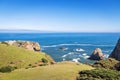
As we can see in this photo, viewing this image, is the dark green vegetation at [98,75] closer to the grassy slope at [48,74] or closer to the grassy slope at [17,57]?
A: the grassy slope at [48,74]

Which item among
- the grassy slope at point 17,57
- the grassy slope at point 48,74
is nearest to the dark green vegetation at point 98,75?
the grassy slope at point 48,74

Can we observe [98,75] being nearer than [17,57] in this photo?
Yes

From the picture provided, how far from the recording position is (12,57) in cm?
6116

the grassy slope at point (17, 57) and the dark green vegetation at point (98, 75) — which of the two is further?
the grassy slope at point (17, 57)

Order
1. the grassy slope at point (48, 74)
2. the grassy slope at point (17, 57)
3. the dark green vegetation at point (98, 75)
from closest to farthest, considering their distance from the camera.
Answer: the dark green vegetation at point (98, 75), the grassy slope at point (48, 74), the grassy slope at point (17, 57)

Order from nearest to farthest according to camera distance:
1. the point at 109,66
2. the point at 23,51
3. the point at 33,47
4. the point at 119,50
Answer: the point at 109,66 → the point at 23,51 → the point at 119,50 → the point at 33,47

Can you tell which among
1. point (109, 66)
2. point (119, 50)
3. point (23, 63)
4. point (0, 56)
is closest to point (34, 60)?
point (23, 63)

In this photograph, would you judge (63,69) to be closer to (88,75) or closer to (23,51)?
(88,75)

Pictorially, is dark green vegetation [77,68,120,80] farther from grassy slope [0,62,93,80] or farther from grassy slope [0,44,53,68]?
grassy slope [0,44,53,68]

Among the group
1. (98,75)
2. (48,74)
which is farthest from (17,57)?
(98,75)

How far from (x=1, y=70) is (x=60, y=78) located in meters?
14.1

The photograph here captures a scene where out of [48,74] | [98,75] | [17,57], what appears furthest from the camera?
[17,57]

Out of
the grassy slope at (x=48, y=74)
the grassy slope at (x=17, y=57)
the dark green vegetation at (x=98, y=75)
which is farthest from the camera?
the grassy slope at (x=17, y=57)

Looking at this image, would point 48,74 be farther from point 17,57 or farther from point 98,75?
point 17,57
